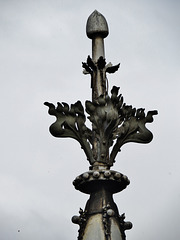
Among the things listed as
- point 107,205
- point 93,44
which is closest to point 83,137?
point 107,205

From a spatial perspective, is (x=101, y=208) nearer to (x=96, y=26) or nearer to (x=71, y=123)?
(x=71, y=123)

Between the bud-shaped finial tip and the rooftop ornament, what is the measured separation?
804mm

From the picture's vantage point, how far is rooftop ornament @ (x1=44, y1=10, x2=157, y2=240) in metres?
11.0

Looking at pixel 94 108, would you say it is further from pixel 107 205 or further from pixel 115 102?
pixel 107 205

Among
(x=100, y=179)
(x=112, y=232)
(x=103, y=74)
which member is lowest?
(x=112, y=232)

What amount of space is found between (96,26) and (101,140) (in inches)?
103

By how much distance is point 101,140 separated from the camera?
11641 millimetres

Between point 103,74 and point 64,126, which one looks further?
point 103,74

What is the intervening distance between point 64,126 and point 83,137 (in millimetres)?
407

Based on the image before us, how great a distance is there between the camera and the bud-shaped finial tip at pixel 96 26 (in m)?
13.1

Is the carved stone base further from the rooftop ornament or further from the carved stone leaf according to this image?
the carved stone leaf

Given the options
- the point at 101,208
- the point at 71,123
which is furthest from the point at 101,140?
the point at 101,208

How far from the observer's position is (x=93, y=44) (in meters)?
13.1

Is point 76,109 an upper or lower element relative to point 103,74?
lower
